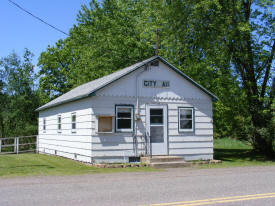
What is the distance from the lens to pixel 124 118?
16.0 metres

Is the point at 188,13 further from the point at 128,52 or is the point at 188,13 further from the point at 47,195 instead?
the point at 47,195

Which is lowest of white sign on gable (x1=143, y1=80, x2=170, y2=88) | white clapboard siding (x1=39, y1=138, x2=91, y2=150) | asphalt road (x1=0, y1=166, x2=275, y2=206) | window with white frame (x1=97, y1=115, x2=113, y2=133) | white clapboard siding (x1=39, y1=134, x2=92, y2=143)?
asphalt road (x1=0, y1=166, x2=275, y2=206)

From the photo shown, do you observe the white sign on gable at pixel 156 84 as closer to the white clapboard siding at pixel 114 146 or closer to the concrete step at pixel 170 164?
the white clapboard siding at pixel 114 146

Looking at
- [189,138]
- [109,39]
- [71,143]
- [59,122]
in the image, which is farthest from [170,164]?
[109,39]

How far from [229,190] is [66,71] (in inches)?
1478

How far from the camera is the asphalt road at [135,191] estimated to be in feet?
24.0

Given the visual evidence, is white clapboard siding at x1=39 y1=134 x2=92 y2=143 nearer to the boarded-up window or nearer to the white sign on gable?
the boarded-up window

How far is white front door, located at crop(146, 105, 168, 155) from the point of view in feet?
54.3

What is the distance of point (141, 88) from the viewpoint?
1653 centimetres

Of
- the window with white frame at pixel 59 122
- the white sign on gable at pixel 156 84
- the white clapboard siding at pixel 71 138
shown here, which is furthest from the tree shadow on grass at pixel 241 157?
the window with white frame at pixel 59 122

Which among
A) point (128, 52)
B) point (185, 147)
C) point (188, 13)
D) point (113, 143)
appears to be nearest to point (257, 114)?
point (185, 147)

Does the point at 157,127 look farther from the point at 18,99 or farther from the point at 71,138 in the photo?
the point at 18,99

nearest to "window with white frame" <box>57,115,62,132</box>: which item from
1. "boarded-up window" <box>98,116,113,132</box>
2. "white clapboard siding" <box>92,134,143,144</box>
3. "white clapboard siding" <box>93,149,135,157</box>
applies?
"boarded-up window" <box>98,116,113,132</box>

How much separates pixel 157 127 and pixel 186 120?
1731 millimetres
